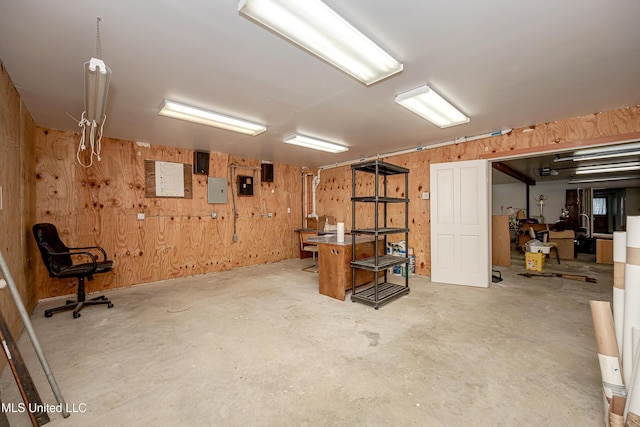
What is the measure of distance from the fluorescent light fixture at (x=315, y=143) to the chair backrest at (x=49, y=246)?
3200 millimetres

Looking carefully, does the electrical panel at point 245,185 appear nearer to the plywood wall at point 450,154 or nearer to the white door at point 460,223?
the plywood wall at point 450,154

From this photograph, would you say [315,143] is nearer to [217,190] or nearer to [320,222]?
[217,190]

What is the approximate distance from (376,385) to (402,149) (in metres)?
4.19

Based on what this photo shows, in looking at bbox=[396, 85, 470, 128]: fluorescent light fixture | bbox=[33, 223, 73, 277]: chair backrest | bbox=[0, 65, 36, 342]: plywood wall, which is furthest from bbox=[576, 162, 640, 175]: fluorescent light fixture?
bbox=[33, 223, 73, 277]: chair backrest

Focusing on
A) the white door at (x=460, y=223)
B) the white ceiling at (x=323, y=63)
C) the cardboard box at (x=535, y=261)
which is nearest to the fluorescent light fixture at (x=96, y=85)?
the white ceiling at (x=323, y=63)

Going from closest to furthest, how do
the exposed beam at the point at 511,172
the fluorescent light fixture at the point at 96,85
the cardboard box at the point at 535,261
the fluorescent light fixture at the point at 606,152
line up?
the fluorescent light fixture at the point at 96,85, the fluorescent light fixture at the point at 606,152, the cardboard box at the point at 535,261, the exposed beam at the point at 511,172

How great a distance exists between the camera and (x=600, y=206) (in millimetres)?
9992

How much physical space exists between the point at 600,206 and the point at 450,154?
10349mm

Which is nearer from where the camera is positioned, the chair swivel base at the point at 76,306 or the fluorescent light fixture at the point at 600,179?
the chair swivel base at the point at 76,306

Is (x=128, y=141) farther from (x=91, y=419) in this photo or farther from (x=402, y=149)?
(x=402, y=149)

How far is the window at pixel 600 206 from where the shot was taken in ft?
32.3

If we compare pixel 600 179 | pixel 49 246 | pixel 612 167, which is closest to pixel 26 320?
pixel 49 246

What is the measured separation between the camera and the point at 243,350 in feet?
7.31

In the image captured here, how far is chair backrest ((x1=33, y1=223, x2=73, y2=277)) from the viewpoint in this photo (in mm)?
2854
